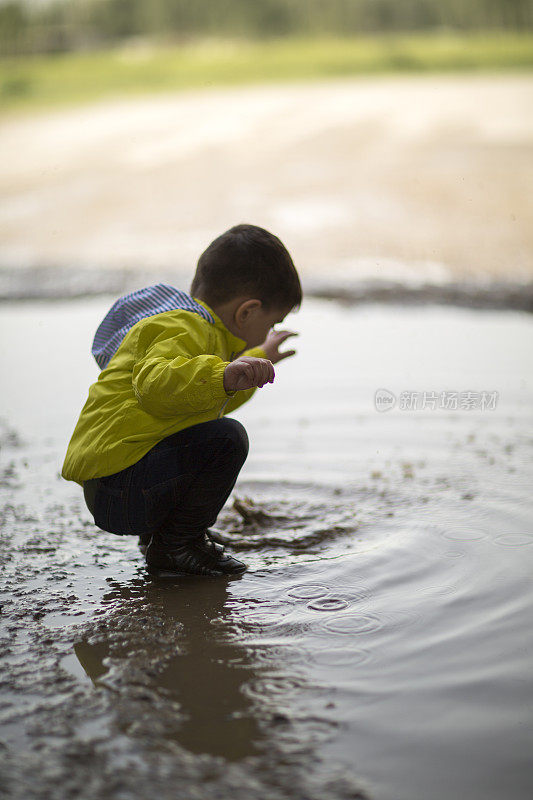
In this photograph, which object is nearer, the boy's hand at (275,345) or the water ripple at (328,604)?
the water ripple at (328,604)

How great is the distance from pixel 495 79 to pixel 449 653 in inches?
560

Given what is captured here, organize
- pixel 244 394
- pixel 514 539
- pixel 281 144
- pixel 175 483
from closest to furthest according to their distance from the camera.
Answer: pixel 175 483 < pixel 514 539 < pixel 244 394 < pixel 281 144

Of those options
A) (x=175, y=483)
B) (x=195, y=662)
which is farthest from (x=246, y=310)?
(x=195, y=662)

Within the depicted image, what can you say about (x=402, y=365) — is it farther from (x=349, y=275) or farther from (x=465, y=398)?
(x=349, y=275)

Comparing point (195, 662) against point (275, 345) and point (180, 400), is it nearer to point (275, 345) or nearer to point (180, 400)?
point (180, 400)

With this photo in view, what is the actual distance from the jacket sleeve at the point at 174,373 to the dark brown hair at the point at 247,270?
213 millimetres

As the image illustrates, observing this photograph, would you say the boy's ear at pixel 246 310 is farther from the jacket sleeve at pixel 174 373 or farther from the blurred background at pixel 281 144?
the blurred background at pixel 281 144

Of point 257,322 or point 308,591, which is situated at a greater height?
point 257,322

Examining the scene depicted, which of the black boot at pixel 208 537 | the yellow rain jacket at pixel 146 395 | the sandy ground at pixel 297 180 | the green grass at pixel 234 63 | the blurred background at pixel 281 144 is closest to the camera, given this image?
the yellow rain jacket at pixel 146 395

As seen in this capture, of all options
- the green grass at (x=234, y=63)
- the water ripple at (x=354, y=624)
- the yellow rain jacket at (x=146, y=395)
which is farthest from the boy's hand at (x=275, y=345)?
the green grass at (x=234, y=63)

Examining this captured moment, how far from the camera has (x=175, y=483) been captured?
197 cm

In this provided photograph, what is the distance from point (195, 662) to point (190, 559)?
17.9 inches

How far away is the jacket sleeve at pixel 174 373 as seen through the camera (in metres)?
1.79

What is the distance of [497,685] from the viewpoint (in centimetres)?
150
